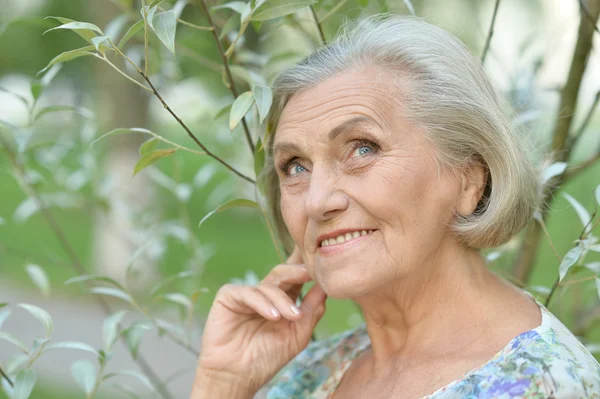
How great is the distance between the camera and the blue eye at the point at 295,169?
2211 millimetres

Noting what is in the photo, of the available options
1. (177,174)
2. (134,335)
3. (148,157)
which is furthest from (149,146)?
(177,174)

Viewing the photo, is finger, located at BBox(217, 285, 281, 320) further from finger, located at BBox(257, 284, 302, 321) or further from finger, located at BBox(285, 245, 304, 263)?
finger, located at BBox(285, 245, 304, 263)

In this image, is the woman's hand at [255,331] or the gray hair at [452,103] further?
the woman's hand at [255,331]

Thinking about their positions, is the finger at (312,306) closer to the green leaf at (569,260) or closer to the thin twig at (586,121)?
the green leaf at (569,260)

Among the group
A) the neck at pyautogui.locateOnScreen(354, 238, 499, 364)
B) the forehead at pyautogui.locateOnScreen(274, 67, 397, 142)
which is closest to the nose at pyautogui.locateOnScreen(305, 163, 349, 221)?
the forehead at pyautogui.locateOnScreen(274, 67, 397, 142)

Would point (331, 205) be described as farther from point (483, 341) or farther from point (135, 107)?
point (135, 107)

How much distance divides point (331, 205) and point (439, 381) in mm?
545

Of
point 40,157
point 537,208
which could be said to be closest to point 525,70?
point 537,208

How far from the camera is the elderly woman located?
199cm

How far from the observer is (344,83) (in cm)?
210

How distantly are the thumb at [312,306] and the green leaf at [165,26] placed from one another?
1083 mm

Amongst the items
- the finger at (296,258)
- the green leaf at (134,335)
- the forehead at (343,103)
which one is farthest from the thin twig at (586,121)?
the green leaf at (134,335)

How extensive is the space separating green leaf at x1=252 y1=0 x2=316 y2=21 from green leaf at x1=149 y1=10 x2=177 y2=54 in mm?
311

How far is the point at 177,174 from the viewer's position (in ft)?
10.6
